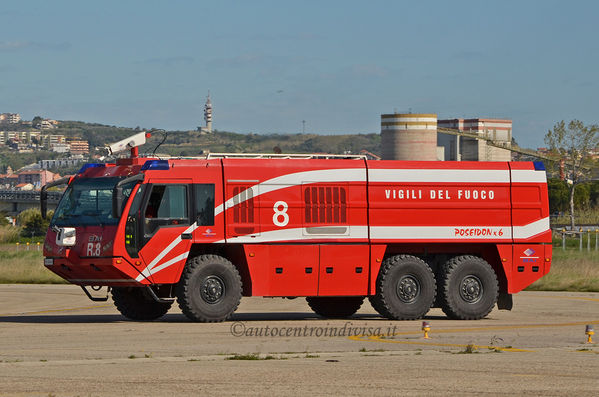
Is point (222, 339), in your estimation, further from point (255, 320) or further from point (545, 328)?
point (545, 328)

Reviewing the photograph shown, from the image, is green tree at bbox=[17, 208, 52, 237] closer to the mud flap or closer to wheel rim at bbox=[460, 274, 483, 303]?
the mud flap

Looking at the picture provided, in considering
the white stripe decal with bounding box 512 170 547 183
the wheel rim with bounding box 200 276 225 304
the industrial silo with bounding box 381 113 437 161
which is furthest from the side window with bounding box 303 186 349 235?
the industrial silo with bounding box 381 113 437 161

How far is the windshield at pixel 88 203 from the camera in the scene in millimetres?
21734

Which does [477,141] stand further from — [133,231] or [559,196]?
[133,231]

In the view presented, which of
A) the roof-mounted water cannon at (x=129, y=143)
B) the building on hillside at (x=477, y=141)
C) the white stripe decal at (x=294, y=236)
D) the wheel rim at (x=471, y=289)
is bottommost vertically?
the wheel rim at (x=471, y=289)

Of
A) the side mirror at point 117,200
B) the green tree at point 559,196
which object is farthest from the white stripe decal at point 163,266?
the green tree at point 559,196

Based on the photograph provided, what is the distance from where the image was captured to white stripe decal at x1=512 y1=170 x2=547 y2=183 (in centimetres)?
2420

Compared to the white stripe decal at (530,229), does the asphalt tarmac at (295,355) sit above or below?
below

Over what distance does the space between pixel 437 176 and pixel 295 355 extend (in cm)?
822

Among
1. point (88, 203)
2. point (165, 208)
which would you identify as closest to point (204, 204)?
point (165, 208)

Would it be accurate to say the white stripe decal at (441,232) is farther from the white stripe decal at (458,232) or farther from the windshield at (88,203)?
the windshield at (88,203)

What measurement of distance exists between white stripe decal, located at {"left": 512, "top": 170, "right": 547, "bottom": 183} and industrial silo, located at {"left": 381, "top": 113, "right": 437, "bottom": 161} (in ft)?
413

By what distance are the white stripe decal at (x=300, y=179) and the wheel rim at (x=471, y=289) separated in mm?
3264

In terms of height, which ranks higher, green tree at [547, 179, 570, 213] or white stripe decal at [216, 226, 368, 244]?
green tree at [547, 179, 570, 213]
